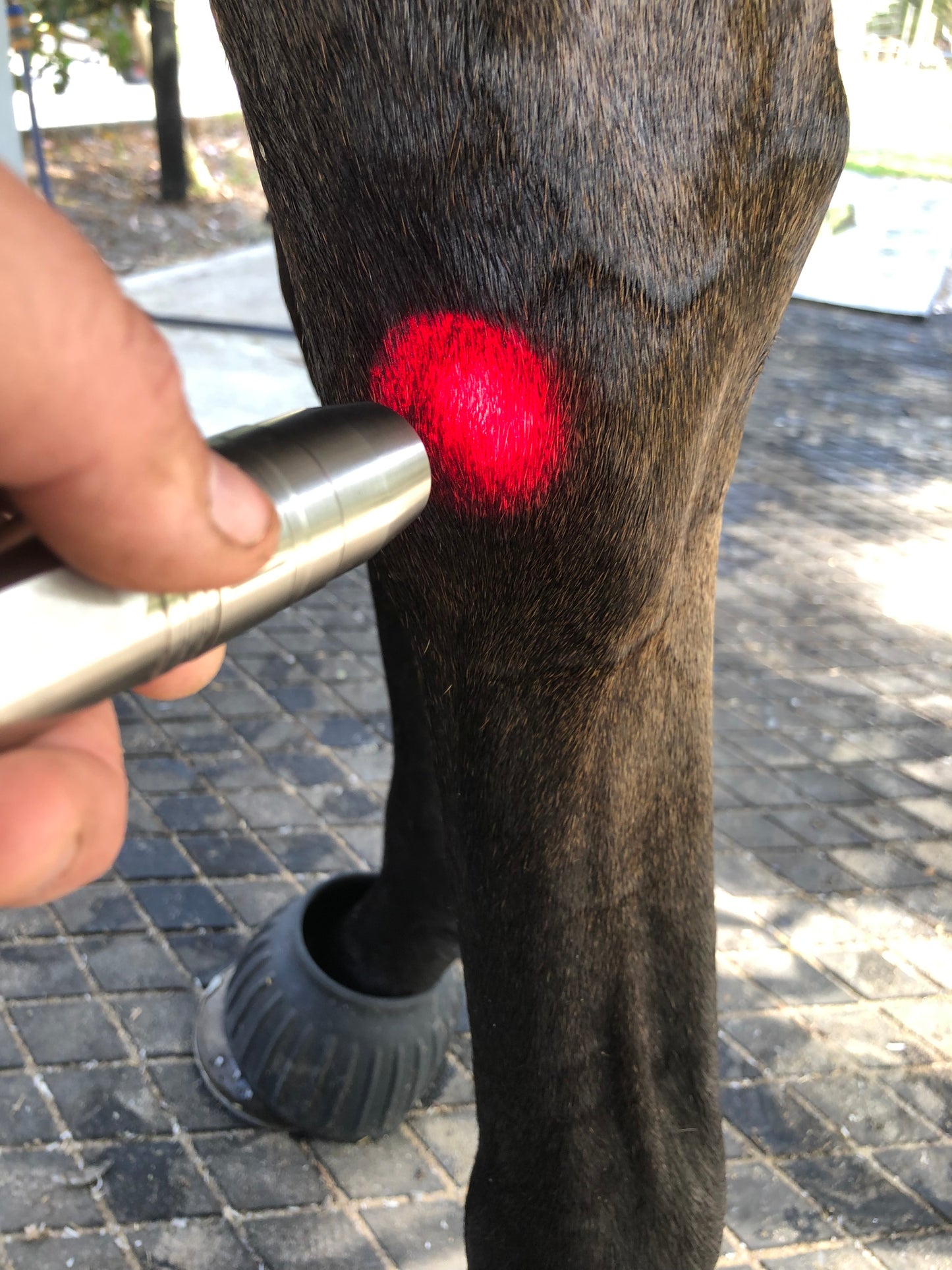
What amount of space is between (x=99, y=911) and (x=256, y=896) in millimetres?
334

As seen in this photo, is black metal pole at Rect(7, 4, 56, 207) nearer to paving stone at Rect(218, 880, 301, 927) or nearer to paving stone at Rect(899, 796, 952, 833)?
paving stone at Rect(218, 880, 301, 927)

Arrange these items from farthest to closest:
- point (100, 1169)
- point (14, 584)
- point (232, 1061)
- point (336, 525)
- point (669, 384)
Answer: point (232, 1061) → point (100, 1169) → point (669, 384) → point (336, 525) → point (14, 584)

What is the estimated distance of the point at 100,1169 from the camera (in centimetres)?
199

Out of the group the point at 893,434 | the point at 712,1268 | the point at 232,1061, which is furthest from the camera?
the point at 893,434

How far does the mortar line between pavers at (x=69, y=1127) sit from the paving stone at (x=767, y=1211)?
3.21ft

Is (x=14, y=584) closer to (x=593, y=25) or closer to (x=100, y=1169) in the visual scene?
(x=593, y=25)

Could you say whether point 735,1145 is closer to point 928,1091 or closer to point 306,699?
point 928,1091

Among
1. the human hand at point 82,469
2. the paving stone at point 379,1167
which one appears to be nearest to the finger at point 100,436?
the human hand at point 82,469

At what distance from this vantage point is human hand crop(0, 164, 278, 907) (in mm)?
546

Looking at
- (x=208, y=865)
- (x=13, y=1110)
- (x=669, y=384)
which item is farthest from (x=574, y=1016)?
(x=208, y=865)

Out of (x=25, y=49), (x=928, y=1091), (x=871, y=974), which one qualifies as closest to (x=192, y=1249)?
(x=928, y=1091)

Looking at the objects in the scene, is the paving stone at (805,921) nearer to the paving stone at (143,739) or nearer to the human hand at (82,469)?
the paving stone at (143,739)

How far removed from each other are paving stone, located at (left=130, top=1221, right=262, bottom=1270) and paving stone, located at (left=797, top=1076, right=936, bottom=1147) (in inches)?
41.7

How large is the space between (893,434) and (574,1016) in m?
5.23
